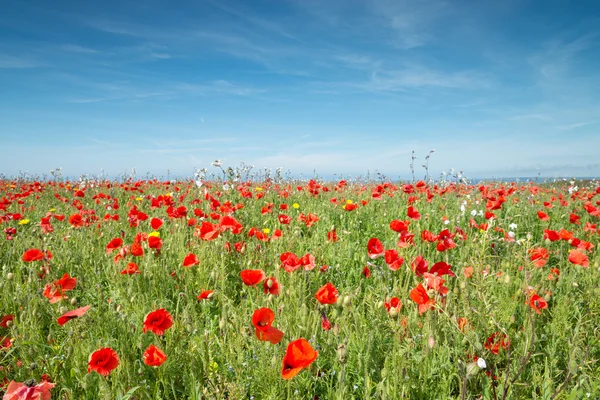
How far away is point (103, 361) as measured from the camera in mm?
1482

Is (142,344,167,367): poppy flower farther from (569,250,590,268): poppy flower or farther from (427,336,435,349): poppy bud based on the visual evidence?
(569,250,590,268): poppy flower

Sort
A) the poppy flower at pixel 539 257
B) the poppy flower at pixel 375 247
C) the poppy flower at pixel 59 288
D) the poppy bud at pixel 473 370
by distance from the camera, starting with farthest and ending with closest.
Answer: the poppy flower at pixel 539 257 → the poppy flower at pixel 375 247 → the poppy flower at pixel 59 288 → the poppy bud at pixel 473 370

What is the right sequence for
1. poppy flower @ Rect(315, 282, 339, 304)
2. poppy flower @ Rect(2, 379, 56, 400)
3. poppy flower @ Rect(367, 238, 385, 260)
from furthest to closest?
poppy flower @ Rect(367, 238, 385, 260) → poppy flower @ Rect(315, 282, 339, 304) → poppy flower @ Rect(2, 379, 56, 400)

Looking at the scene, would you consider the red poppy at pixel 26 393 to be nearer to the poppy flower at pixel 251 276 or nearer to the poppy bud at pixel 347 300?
the poppy flower at pixel 251 276

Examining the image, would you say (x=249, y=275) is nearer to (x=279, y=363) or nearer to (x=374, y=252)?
(x=279, y=363)

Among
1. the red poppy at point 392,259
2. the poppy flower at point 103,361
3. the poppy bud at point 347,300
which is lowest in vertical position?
the poppy flower at point 103,361

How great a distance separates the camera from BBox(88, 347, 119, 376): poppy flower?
145 centimetres

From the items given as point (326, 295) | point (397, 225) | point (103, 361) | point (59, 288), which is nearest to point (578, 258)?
point (397, 225)

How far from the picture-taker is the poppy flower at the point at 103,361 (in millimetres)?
1447

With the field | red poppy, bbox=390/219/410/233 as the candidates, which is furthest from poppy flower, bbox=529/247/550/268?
red poppy, bbox=390/219/410/233

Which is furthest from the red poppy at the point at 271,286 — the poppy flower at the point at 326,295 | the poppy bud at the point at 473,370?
the poppy bud at the point at 473,370

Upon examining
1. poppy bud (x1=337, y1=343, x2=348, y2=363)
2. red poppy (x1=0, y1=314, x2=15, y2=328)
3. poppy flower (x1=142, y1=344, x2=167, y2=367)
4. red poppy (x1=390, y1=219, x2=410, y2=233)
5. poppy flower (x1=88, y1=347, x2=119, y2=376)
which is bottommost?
red poppy (x1=0, y1=314, x2=15, y2=328)

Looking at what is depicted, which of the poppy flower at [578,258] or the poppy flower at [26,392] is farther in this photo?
the poppy flower at [578,258]

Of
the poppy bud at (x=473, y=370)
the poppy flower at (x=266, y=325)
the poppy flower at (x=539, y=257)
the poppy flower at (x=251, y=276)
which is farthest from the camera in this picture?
the poppy flower at (x=539, y=257)
